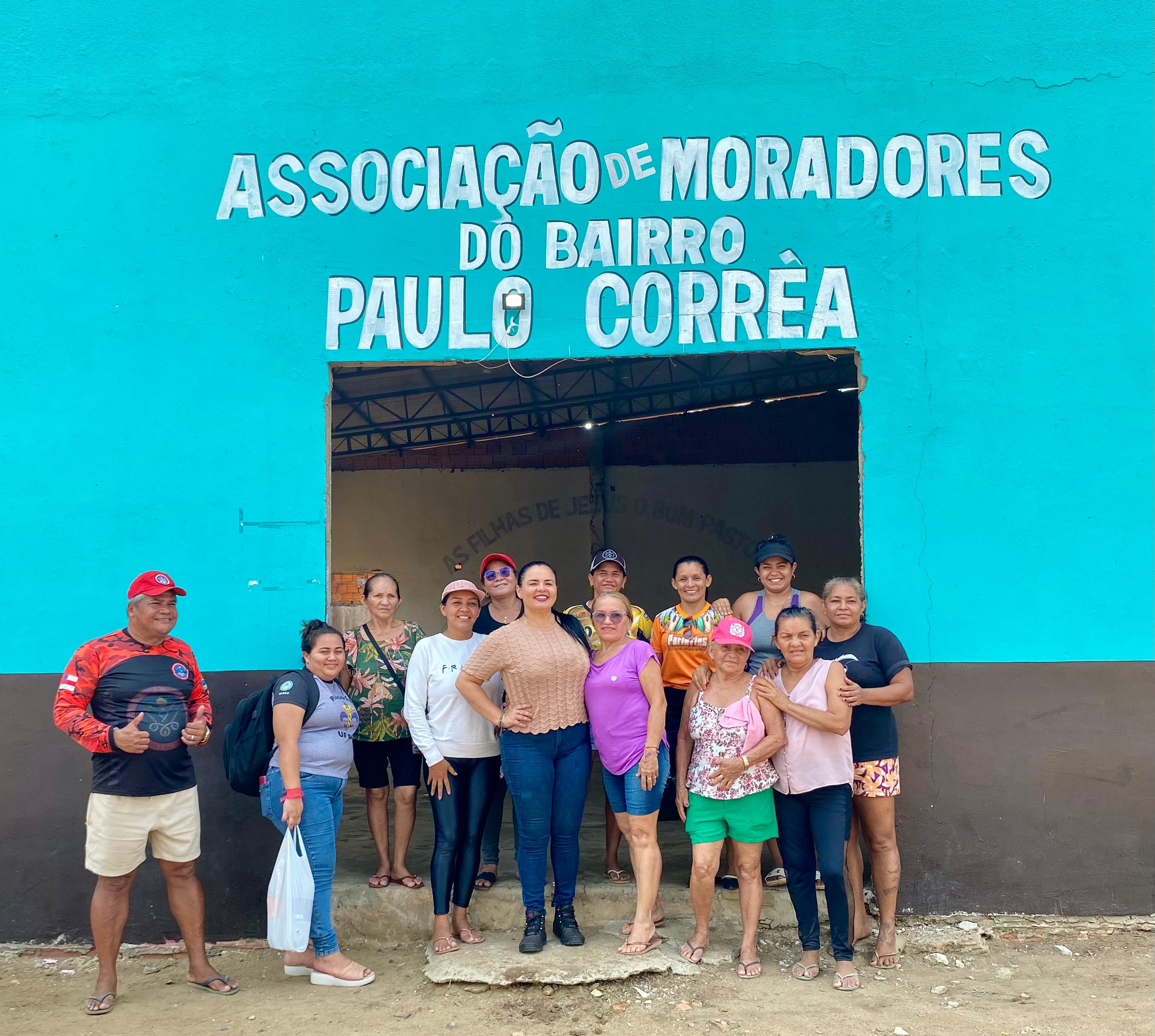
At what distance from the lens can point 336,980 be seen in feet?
15.1

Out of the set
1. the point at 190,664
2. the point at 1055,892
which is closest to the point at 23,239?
the point at 190,664

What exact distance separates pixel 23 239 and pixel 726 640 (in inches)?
165

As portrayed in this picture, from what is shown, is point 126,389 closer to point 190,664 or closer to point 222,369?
point 222,369

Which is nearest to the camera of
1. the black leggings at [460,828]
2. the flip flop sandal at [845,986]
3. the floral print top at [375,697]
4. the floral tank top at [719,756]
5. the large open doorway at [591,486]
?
the flip flop sandal at [845,986]

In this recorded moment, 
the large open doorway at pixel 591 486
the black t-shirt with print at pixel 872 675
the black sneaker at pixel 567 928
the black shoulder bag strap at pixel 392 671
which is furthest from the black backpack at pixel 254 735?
the large open doorway at pixel 591 486

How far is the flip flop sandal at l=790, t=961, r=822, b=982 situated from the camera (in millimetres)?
4512

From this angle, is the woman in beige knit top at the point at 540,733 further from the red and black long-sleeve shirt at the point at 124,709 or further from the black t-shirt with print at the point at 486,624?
the red and black long-sleeve shirt at the point at 124,709

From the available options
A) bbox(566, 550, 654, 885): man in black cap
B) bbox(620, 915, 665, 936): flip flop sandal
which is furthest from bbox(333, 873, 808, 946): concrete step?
bbox(566, 550, 654, 885): man in black cap

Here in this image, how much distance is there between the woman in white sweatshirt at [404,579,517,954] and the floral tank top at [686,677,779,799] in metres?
0.94

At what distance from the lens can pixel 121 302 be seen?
5.39 m

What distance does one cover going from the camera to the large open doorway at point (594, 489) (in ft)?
53.5

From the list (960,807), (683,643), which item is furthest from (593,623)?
(960,807)

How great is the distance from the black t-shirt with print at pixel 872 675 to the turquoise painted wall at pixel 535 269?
599 mm

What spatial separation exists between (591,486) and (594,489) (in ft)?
0.31
